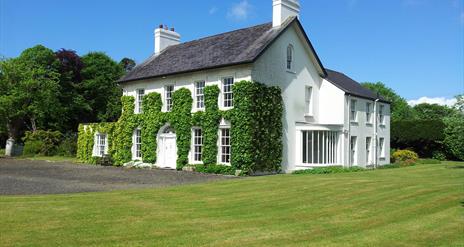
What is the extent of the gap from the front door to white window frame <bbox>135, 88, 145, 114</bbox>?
11.6 ft

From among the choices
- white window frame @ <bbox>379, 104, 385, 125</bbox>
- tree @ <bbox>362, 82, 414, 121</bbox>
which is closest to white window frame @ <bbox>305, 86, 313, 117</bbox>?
white window frame @ <bbox>379, 104, 385, 125</bbox>

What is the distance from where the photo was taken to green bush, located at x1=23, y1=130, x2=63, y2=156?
1618 inches

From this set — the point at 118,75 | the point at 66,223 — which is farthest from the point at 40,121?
the point at 66,223

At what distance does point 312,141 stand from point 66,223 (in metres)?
19.2

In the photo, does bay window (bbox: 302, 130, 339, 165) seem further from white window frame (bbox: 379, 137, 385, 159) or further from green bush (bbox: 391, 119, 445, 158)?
green bush (bbox: 391, 119, 445, 158)

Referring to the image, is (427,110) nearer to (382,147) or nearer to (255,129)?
(382,147)

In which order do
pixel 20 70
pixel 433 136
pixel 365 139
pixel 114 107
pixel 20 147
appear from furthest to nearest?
pixel 114 107
pixel 20 147
pixel 20 70
pixel 433 136
pixel 365 139

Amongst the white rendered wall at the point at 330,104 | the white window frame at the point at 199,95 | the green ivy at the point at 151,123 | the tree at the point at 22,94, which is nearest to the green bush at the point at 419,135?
the white rendered wall at the point at 330,104

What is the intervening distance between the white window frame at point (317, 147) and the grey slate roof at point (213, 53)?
6119 millimetres

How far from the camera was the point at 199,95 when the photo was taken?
87.4 feet

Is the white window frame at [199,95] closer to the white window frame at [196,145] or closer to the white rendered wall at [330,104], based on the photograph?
the white window frame at [196,145]

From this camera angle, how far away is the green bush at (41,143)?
Answer: 41094 mm

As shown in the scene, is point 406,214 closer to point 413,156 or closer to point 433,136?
point 413,156

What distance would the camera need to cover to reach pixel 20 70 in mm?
41625
